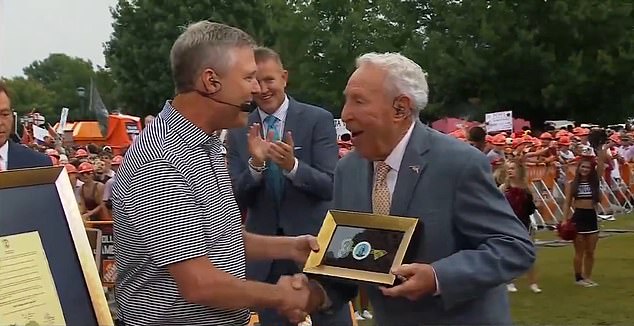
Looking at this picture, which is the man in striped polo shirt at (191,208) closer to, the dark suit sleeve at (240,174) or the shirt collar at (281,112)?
the dark suit sleeve at (240,174)

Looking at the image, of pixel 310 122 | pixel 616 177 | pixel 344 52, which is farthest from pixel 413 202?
pixel 344 52

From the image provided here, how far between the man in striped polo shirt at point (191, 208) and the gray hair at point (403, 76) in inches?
19.7

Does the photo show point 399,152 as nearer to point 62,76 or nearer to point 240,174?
point 240,174

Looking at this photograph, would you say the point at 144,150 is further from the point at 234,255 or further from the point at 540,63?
the point at 540,63

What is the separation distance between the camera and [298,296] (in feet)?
10.7

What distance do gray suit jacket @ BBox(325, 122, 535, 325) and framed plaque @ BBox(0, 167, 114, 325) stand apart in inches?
45.2

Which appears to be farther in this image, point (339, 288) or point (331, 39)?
point (331, 39)

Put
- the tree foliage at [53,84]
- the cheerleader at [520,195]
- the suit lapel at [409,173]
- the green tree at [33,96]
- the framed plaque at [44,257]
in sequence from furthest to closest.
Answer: the green tree at [33,96], the tree foliage at [53,84], the cheerleader at [520,195], the suit lapel at [409,173], the framed plaque at [44,257]

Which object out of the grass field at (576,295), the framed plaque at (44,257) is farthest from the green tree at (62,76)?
the framed plaque at (44,257)

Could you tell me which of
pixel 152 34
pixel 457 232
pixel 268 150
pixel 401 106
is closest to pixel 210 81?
pixel 401 106

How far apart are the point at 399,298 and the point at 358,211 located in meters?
0.37

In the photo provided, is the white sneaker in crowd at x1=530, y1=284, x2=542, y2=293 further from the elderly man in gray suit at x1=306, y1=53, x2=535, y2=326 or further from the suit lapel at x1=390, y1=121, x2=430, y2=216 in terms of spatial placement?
the suit lapel at x1=390, y1=121, x2=430, y2=216

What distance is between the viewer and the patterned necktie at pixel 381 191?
3.42 meters

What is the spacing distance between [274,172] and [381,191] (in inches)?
66.7
